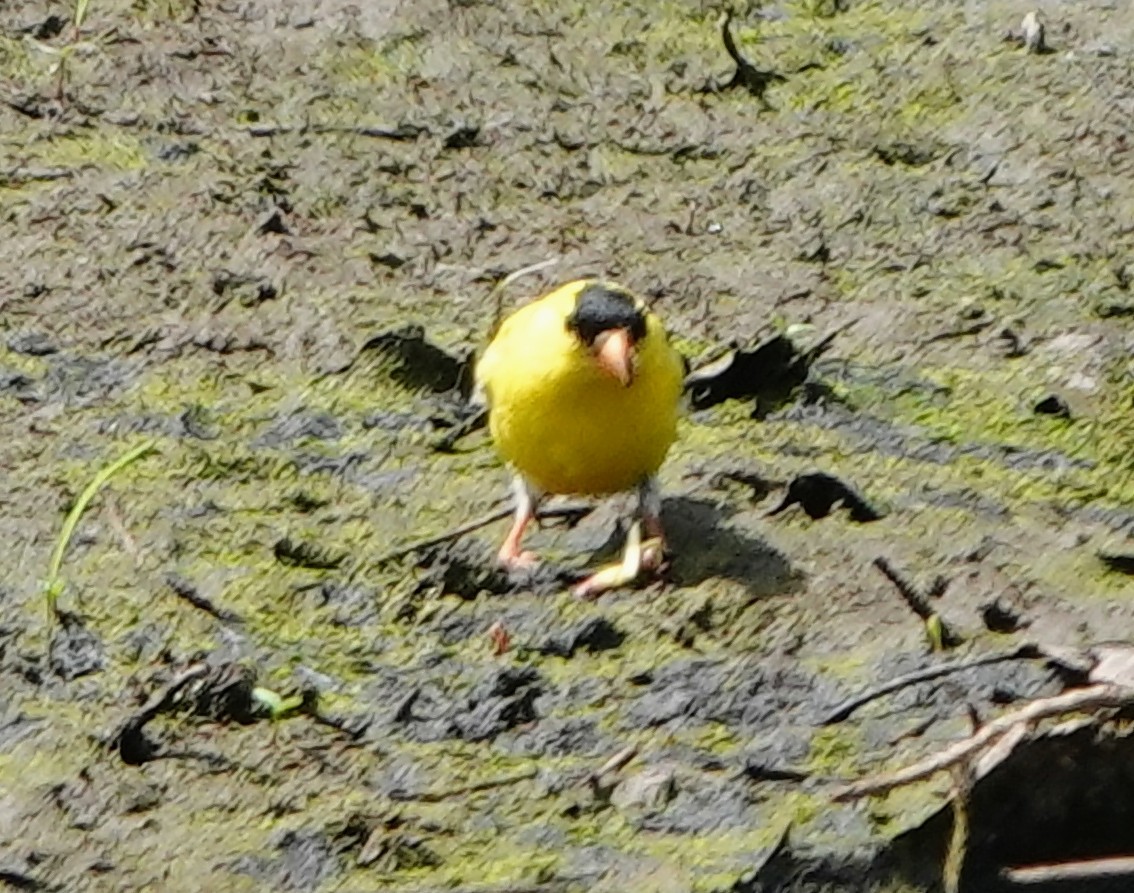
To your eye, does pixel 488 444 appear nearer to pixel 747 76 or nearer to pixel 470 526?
pixel 470 526

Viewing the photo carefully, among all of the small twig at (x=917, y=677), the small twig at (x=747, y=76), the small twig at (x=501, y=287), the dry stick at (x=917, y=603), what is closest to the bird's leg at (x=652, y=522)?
the dry stick at (x=917, y=603)

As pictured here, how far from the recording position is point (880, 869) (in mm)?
4355

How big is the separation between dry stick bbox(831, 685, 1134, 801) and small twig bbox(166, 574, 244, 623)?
1.50 meters

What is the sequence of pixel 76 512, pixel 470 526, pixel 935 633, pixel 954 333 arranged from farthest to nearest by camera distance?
pixel 954 333 → pixel 470 526 → pixel 76 512 → pixel 935 633

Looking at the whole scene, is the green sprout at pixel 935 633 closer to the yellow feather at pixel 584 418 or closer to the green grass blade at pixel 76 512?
the yellow feather at pixel 584 418

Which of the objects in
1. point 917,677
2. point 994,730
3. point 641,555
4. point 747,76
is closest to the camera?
point 994,730

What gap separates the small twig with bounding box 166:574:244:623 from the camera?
212 inches

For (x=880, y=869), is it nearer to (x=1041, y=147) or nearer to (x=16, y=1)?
(x=1041, y=147)

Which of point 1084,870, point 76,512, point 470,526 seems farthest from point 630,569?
point 1084,870

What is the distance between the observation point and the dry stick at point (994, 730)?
4.34m

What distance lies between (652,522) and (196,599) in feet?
3.25

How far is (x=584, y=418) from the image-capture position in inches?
225

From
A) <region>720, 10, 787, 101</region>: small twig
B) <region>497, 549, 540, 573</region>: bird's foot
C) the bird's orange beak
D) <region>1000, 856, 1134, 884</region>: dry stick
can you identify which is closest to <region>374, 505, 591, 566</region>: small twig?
<region>497, 549, 540, 573</region>: bird's foot

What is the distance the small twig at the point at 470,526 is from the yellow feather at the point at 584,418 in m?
0.16
